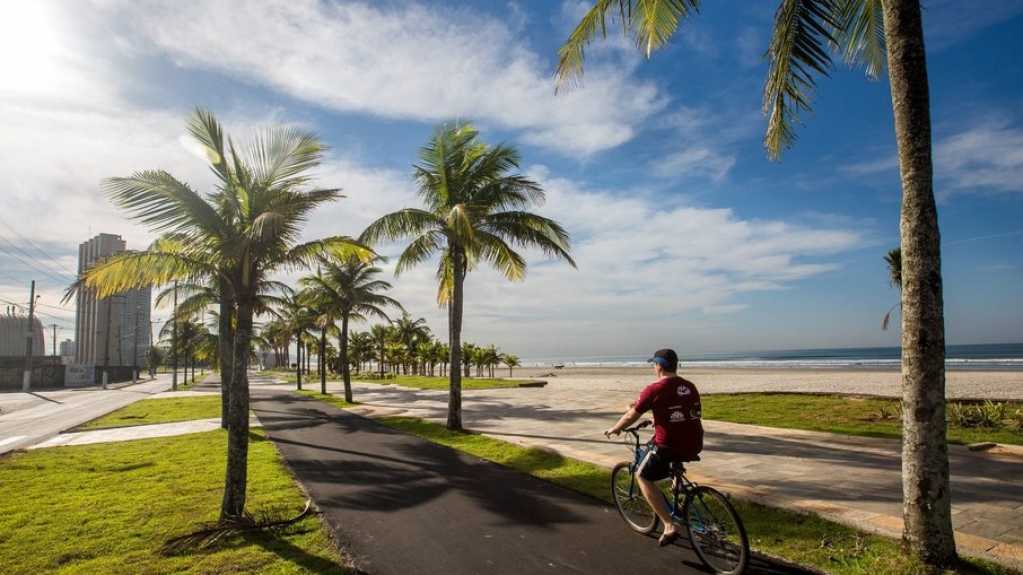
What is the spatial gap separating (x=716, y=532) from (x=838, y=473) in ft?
13.1

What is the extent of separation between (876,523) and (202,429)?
16.9 m

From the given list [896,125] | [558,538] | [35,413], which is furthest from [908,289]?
[35,413]

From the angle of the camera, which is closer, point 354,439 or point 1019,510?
point 1019,510

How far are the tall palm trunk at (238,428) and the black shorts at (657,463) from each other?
461cm

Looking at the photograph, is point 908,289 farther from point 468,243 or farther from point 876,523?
point 468,243

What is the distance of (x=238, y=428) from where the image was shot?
6.25m

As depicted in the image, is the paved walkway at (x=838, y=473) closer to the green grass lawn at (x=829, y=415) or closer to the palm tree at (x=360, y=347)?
the green grass lawn at (x=829, y=415)

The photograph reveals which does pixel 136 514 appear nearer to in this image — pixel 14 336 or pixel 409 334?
pixel 409 334

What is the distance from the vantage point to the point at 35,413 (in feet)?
74.9

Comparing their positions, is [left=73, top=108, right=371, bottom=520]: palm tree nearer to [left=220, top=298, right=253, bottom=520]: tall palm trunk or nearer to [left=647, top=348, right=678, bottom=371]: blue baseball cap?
[left=220, top=298, right=253, bottom=520]: tall palm trunk

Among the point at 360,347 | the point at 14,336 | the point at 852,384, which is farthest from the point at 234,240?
the point at 14,336

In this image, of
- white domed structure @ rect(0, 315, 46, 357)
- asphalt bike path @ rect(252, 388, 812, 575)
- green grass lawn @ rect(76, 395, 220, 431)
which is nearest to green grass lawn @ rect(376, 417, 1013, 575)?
asphalt bike path @ rect(252, 388, 812, 575)

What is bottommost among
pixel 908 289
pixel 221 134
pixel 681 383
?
pixel 681 383

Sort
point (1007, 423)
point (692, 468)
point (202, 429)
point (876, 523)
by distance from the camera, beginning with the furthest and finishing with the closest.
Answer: point (202, 429) → point (1007, 423) → point (692, 468) → point (876, 523)
